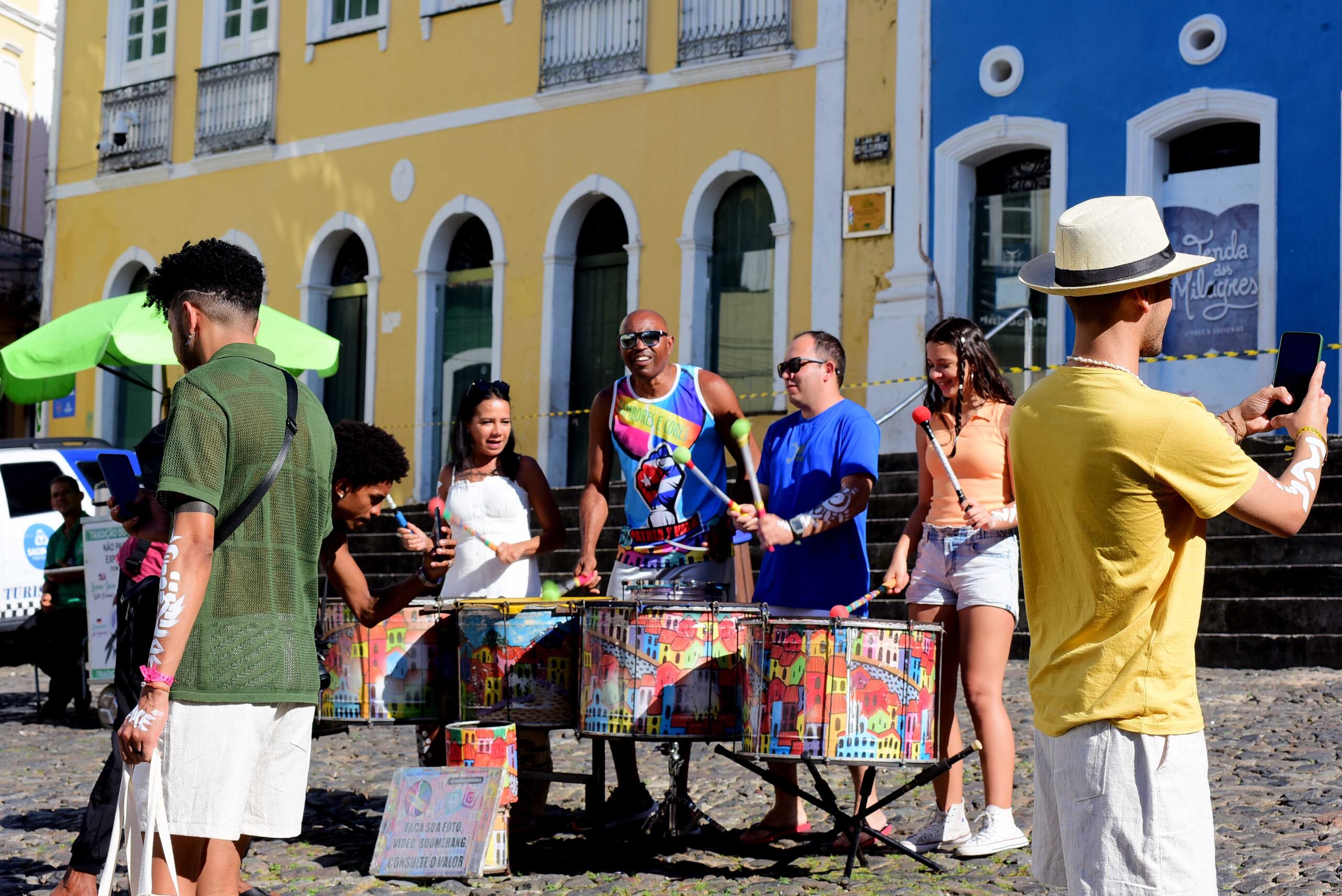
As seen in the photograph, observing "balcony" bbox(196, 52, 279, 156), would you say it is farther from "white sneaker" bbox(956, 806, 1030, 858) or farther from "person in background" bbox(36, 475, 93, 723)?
"white sneaker" bbox(956, 806, 1030, 858)

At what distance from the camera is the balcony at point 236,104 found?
72.6ft

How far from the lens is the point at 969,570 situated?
20.0 ft

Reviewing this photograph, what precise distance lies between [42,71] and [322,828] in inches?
1144

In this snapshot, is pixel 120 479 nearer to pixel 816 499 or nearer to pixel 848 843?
pixel 816 499

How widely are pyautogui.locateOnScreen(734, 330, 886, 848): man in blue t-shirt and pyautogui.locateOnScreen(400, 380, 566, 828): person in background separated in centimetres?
109

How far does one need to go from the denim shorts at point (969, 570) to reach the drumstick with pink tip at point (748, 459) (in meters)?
0.58

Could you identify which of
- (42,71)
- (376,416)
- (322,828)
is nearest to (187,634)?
(322,828)

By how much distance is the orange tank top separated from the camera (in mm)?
6230

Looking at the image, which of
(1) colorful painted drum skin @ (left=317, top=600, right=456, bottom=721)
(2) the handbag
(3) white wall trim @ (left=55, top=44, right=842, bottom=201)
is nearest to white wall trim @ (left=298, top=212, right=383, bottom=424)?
(3) white wall trim @ (left=55, top=44, right=842, bottom=201)

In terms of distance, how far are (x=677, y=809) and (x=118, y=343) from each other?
6565 mm

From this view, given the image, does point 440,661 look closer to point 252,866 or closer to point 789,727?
point 252,866

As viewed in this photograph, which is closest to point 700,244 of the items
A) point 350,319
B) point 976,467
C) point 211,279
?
point 350,319

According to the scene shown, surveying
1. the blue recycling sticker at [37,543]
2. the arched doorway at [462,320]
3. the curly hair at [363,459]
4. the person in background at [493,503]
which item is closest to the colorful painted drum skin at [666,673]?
the curly hair at [363,459]

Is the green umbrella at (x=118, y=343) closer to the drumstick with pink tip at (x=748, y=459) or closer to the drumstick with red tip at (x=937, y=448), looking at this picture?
the drumstick with pink tip at (x=748, y=459)
